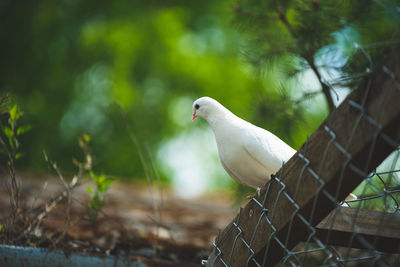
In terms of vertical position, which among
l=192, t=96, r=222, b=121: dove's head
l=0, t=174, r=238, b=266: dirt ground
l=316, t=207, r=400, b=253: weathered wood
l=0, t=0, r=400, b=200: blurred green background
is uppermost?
l=0, t=0, r=400, b=200: blurred green background

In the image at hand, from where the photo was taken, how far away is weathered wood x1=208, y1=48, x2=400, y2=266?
875 mm

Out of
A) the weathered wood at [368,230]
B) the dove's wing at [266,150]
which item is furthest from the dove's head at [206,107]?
the weathered wood at [368,230]

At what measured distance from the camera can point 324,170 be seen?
1.00 m

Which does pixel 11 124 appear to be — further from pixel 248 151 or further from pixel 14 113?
pixel 248 151

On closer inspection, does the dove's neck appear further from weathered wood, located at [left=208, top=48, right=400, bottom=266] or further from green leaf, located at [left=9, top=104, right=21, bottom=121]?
green leaf, located at [left=9, top=104, right=21, bottom=121]

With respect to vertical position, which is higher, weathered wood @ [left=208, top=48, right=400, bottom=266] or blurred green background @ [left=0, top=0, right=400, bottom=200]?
blurred green background @ [left=0, top=0, right=400, bottom=200]

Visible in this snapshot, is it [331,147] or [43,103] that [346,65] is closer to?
[331,147]

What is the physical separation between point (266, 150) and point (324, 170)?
0.46 metres

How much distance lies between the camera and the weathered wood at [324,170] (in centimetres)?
88

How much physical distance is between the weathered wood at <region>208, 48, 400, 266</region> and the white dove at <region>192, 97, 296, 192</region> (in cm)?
21

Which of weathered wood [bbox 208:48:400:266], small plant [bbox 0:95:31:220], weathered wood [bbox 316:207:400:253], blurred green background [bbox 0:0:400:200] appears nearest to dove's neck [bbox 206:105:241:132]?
weathered wood [bbox 208:48:400:266]

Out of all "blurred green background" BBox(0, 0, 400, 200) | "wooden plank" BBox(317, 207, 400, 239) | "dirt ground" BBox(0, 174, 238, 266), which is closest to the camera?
"wooden plank" BBox(317, 207, 400, 239)

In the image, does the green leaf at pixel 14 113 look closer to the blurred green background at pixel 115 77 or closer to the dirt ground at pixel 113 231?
the dirt ground at pixel 113 231

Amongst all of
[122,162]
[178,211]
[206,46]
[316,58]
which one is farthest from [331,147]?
[206,46]
